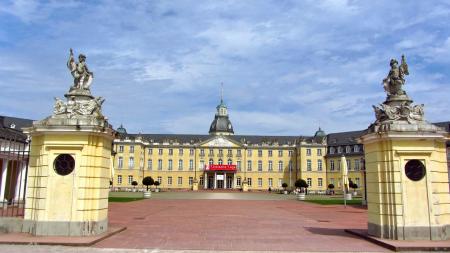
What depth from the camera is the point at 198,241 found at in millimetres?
12273

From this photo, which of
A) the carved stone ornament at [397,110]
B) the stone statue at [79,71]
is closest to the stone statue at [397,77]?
the carved stone ornament at [397,110]

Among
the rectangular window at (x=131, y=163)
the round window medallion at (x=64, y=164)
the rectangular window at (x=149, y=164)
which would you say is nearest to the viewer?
the round window medallion at (x=64, y=164)

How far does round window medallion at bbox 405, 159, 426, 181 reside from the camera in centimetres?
1244

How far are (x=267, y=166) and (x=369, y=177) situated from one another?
8708 cm

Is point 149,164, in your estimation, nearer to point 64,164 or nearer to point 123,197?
point 123,197

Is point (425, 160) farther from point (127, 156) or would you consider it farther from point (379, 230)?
point (127, 156)

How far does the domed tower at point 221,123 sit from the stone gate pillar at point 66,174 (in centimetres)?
9665

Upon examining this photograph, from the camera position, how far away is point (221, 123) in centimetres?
11219

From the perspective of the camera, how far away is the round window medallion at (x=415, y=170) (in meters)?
12.4

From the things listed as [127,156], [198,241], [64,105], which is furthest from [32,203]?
[127,156]

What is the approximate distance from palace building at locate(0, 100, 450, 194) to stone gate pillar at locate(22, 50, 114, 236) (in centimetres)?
8305

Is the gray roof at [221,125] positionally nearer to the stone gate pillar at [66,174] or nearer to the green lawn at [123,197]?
the green lawn at [123,197]

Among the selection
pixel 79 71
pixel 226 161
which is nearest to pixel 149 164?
pixel 226 161

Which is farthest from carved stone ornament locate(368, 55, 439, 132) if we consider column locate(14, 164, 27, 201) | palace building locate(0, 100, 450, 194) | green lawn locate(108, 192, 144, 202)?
palace building locate(0, 100, 450, 194)
